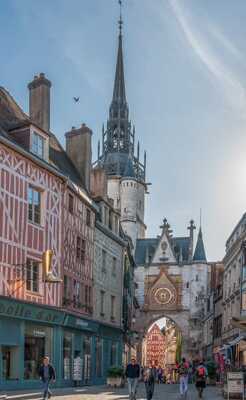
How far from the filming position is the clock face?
75750mm

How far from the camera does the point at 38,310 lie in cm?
2309

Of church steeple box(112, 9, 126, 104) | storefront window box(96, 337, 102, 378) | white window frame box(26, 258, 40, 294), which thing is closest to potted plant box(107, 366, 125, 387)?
storefront window box(96, 337, 102, 378)

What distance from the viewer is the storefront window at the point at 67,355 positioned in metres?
25.7

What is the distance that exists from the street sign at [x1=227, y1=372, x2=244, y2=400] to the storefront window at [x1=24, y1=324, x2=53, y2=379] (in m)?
6.93

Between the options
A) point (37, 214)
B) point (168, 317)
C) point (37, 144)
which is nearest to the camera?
point (37, 214)

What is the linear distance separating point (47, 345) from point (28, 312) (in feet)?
8.22

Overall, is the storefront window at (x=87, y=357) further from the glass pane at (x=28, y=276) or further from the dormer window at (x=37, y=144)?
the dormer window at (x=37, y=144)

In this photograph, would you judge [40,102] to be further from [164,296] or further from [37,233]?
[164,296]

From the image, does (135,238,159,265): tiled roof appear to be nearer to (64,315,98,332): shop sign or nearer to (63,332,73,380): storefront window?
(64,315,98,332): shop sign

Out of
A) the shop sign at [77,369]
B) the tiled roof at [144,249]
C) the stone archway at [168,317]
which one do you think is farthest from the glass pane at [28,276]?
the tiled roof at [144,249]

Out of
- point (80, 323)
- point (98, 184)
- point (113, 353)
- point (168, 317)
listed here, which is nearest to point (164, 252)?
point (168, 317)

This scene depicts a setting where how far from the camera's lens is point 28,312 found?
22438 mm

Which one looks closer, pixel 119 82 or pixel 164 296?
pixel 164 296

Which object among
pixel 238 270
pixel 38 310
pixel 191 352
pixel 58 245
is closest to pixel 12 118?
pixel 58 245
